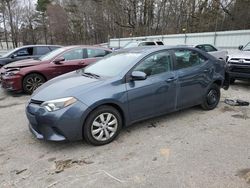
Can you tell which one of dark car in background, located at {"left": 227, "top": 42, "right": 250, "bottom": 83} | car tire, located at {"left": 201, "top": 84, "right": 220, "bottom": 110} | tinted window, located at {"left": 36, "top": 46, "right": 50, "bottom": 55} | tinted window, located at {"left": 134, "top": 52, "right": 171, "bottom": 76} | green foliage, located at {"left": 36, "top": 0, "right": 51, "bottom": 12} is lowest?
car tire, located at {"left": 201, "top": 84, "right": 220, "bottom": 110}

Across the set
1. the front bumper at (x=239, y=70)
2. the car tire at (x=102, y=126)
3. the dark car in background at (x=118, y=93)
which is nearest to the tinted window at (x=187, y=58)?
the dark car in background at (x=118, y=93)

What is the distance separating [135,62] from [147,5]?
1215 inches

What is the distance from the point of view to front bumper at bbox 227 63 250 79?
296 inches

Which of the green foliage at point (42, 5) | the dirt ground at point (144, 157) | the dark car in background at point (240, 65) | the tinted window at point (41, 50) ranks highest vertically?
the green foliage at point (42, 5)

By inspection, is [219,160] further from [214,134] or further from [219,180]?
[214,134]

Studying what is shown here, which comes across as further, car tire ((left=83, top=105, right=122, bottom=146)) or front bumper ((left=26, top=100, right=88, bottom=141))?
car tire ((left=83, top=105, right=122, bottom=146))

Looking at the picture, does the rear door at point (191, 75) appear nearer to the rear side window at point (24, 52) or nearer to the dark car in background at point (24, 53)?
the dark car in background at point (24, 53)

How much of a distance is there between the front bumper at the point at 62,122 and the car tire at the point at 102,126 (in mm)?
122

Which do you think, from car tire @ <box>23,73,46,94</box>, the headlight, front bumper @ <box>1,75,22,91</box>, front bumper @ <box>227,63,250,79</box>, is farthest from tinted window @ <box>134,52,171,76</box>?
front bumper @ <box>1,75,22,91</box>

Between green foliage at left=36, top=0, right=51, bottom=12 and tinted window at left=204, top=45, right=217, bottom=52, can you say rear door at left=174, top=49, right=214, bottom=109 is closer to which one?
tinted window at left=204, top=45, right=217, bottom=52

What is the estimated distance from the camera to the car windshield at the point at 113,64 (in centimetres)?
423

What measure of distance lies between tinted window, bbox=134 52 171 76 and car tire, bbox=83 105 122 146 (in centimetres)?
89

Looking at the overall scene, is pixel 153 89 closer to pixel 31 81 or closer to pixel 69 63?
pixel 69 63

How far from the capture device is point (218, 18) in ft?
78.7
